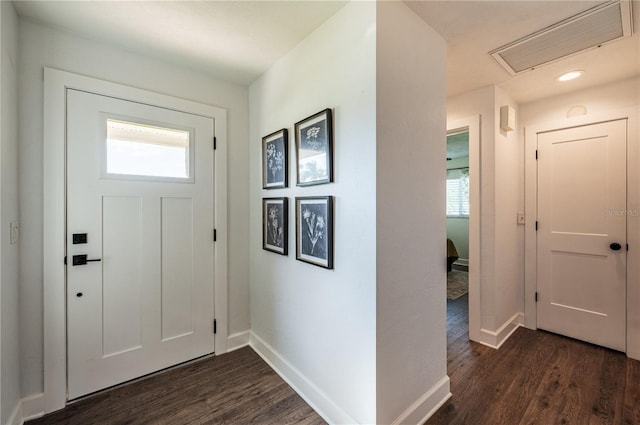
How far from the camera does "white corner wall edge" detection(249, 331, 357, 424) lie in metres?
1.64

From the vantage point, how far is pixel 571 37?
1.78 meters

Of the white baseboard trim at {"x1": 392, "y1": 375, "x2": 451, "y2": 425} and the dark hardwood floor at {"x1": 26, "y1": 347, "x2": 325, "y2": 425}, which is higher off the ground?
the white baseboard trim at {"x1": 392, "y1": 375, "x2": 451, "y2": 425}

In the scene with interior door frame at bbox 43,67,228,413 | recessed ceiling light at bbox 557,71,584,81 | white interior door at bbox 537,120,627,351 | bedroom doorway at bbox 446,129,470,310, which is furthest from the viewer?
bedroom doorway at bbox 446,129,470,310

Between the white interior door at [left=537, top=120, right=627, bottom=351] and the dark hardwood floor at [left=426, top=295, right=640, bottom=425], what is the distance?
0.27 meters

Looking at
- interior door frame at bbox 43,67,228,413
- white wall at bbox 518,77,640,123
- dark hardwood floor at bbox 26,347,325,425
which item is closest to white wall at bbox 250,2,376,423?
dark hardwood floor at bbox 26,347,325,425

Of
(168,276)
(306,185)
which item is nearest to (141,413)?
(168,276)

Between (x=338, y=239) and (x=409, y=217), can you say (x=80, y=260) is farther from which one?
(x=409, y=217)

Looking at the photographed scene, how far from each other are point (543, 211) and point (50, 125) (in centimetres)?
421

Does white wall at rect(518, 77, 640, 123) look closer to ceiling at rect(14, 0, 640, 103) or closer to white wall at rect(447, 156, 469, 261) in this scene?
ceiling at rect(14, 0, 640, 103)

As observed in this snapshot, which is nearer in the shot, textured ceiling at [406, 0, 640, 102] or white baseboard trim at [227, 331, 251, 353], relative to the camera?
textured ceiling at [406, 0, 640, 102]

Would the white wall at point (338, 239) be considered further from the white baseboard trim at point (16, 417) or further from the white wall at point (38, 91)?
the white baseboard trim at point (16, 417)

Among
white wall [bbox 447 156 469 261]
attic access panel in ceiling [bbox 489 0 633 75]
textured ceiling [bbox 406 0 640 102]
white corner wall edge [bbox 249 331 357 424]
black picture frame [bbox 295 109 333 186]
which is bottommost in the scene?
white corner wall edge [bbox 249 331 357 424]

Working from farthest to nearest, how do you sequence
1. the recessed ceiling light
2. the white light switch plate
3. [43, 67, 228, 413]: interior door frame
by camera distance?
the recessed ceiling light, [43, 67, 228, 413]: interior door frame, the white light switch plate

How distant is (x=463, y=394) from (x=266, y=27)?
2810 mm
